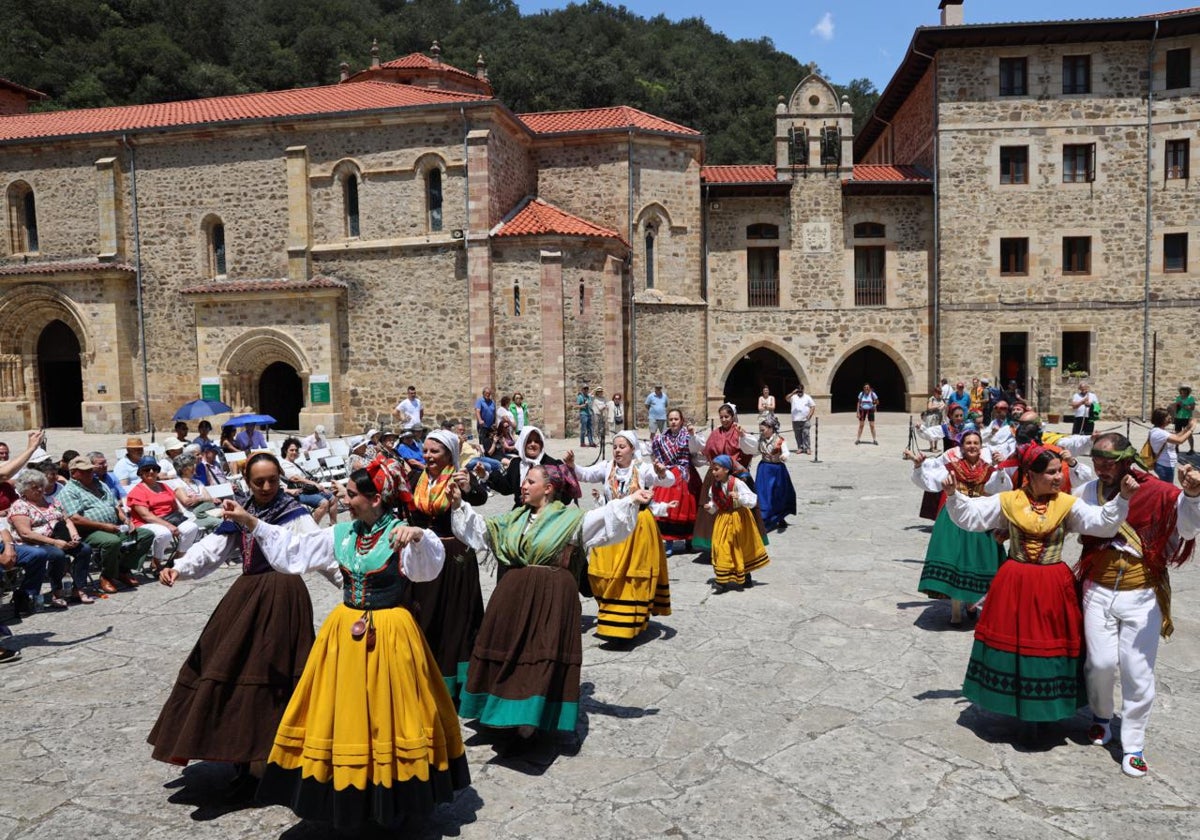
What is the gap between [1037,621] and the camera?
174 inches

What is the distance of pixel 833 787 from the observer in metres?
4.23

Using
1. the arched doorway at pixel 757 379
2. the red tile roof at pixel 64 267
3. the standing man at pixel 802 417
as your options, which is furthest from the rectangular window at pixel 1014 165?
the red tile roof at pixel 64 267

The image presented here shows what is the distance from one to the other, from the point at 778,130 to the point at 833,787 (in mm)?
24832

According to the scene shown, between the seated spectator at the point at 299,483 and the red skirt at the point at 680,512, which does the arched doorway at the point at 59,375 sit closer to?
Result: the seated spectator at the point at 299,483

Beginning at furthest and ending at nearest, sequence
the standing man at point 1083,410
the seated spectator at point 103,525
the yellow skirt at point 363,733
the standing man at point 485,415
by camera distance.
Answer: the standing man at point 1083,410 < the standing man at point 485,415 < the seated spectator at point 103,525 < the yellow skirt at point 363,733

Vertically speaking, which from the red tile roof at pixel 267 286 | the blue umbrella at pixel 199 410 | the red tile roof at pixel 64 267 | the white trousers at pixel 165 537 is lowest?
the white trousers at pixel 165 537

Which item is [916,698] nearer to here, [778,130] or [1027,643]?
[1027,643]

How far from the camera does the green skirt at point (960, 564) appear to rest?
20.9 ft

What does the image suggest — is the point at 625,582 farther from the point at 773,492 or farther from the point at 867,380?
the point at 867,380

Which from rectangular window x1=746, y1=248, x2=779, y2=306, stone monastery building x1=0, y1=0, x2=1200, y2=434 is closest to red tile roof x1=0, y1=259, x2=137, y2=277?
stone monastery building x1=0, y1=0, x2=1200, y2=434

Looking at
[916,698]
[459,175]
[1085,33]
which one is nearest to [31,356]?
[459,175]

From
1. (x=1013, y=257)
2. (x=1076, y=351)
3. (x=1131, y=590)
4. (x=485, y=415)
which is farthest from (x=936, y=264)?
(x=1131, y=590)

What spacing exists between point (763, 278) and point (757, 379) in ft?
17.6

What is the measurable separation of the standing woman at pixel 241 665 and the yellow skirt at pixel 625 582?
2.69m
